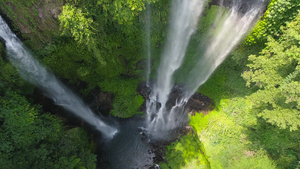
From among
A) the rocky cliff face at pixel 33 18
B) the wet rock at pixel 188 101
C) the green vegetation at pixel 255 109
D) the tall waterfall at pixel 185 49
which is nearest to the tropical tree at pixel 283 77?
the green vegetation at pixel 255 109

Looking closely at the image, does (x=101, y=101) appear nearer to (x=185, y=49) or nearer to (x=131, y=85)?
(x=131, y=85)

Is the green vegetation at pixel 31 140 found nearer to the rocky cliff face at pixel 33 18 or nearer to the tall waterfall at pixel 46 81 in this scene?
the tall waterfall at pixel 46 81

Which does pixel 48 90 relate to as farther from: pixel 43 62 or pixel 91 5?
pixel 91 5

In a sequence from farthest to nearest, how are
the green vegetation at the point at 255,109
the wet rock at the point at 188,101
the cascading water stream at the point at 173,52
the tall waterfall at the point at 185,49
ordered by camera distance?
the wet rock at the point at 188,101 → the cascading water stream at the point at 173,52 → the tall waterfall at the point at 185,49 → the green vegetation at the point at 255,109

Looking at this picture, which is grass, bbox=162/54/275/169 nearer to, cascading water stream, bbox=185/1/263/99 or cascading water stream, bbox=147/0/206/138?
cascading water stream, bbox=185/1/263/99

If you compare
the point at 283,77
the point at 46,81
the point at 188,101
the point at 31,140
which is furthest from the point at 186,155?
the point at 46,81
